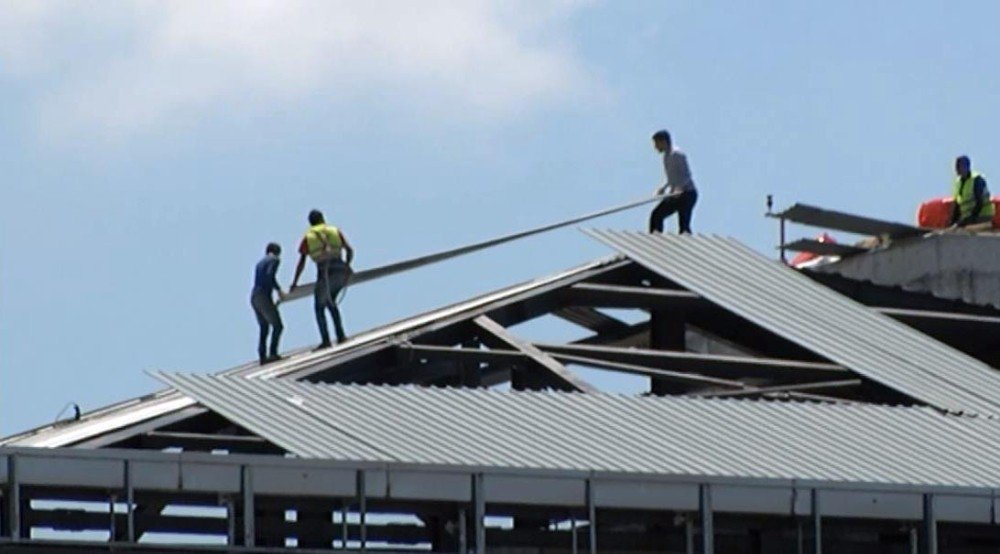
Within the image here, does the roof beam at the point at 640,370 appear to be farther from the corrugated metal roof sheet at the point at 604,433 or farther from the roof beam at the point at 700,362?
the corrugated metal roof sheet at the point at 604,433

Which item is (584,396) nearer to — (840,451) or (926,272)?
(840,451)

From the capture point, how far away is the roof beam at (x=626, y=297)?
2147 inches

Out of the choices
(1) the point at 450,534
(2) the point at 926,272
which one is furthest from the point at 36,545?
(2) the point at 926,272

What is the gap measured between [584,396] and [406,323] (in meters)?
5.54

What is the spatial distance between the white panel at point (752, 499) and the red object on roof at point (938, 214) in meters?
22.5

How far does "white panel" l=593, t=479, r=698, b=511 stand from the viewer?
44.0m

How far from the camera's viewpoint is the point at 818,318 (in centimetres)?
5422

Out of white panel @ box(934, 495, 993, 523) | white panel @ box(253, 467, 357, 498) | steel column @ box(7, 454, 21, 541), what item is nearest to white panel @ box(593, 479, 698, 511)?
white panel @ box(253, 467, 357, 498)

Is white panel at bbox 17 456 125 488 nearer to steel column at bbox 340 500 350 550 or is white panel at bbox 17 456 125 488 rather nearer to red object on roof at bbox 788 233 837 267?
steel column at bbox 340 500 350 550

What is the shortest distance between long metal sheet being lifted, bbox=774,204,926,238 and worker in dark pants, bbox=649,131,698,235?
696 centimetres

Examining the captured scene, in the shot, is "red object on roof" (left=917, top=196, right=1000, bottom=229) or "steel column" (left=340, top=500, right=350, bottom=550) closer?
"steel column" (left=340, top=500, right=350, bottom=550)

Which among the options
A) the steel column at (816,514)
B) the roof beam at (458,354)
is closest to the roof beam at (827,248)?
the roof beam at (458,354)

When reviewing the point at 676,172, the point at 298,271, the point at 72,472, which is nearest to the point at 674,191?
the point at 676,172

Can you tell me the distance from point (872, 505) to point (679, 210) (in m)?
11.7
